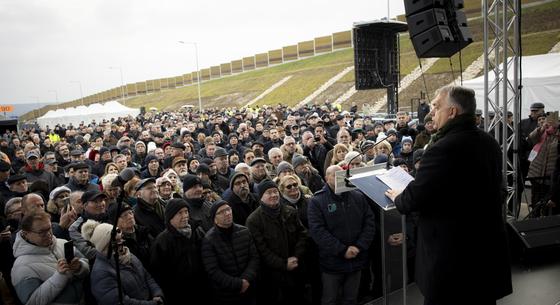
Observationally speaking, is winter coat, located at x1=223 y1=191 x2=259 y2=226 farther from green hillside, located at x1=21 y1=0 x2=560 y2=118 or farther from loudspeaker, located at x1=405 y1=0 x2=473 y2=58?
green hillside, located at x1=21 y1=0 x2=560 y2=118

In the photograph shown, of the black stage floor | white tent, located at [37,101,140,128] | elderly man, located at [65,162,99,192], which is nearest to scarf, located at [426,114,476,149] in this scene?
the black stage floor

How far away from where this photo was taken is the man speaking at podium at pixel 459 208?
252 centimetres

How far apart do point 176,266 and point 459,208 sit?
9.03 feet

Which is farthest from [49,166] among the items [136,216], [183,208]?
[183,208]

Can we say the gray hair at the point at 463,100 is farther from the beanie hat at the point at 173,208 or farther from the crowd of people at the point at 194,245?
the beanie hat at the point at 173,208

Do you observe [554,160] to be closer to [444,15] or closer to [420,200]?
[444,15]

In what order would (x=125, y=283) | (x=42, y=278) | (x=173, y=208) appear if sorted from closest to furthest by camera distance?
1. (x=42, y=278)
2. (x=125, y=283)
3. (x=173, y=208)

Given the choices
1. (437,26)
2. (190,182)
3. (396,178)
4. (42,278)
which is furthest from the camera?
(437,26)

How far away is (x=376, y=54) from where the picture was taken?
677 inches

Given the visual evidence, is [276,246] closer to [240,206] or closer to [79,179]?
[240,206]

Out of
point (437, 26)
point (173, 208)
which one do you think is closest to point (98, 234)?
point (173, 208)

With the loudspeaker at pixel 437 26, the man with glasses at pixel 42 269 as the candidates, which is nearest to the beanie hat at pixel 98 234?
the man with glasses at pixel 42 269

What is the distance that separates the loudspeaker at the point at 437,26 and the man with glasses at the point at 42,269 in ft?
17.0

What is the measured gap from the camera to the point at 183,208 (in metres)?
4.12
